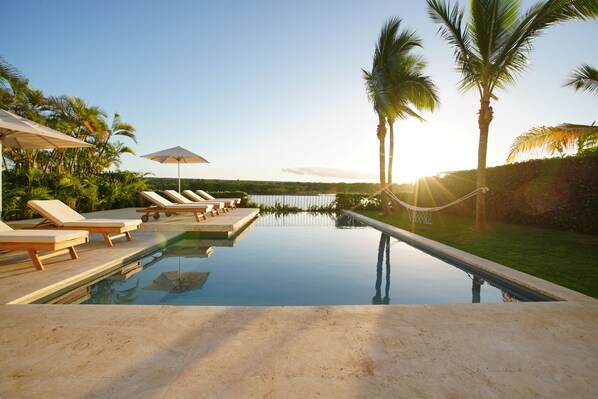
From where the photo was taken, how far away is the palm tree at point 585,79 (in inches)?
421

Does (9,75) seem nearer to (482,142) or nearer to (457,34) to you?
(457,34)

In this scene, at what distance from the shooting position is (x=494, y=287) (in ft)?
14.0

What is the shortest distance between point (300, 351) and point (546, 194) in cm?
1084

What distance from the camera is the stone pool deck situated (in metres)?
1.82

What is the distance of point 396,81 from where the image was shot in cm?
1319

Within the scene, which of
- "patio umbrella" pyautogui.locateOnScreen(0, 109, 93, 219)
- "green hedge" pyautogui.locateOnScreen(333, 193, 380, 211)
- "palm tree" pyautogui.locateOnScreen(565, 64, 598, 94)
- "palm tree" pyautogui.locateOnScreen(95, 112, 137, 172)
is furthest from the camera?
"palm tree" pyautogui.locateOnScreen(95, 112, 137, 172)

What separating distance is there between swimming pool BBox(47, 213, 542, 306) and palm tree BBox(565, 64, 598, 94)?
10274 millimetres

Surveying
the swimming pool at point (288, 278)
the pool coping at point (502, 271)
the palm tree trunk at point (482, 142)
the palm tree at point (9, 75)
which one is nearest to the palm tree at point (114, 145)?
the palm tree at point (9, 75)

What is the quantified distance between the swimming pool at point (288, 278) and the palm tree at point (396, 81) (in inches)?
311

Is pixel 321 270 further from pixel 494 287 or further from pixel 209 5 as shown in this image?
pixel 209 5

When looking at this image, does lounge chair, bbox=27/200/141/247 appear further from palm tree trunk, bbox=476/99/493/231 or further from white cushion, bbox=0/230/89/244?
palm tree trunk, bbox=476/99/493/231

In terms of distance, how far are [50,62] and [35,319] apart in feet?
36.5

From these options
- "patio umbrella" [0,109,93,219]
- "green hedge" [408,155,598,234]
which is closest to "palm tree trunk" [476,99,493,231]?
"green hedge" [408,155,598,234]

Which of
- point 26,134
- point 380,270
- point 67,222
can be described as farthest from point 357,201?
point 26,134
